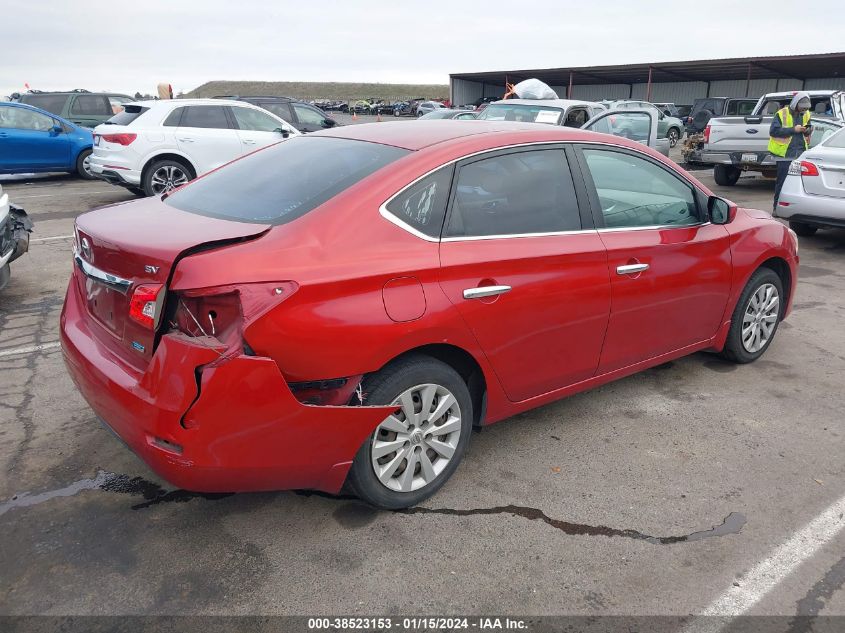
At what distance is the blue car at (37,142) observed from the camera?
13.4 m

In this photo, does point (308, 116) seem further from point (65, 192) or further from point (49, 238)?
point (49, 238)

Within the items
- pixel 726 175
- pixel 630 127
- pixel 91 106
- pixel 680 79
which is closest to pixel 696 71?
pixel 680 79

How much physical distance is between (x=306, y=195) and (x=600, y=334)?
1662mm

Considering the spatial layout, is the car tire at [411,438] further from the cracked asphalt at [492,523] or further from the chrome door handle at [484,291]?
the chrome door handle at [484,291]

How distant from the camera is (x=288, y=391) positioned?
2.53 metres

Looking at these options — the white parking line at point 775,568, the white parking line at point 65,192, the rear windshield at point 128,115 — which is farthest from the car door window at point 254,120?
the white parking line at point 775,568

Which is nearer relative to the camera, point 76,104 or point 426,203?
point 426,203

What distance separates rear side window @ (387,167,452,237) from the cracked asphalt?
1245 mm

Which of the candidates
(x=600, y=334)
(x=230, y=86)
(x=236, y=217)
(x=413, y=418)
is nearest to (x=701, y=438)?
(x=600, y=334)

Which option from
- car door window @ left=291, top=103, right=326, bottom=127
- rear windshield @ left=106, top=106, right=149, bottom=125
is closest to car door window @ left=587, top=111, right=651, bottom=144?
car door window @ left=291, top=103, right=326, bottom=127

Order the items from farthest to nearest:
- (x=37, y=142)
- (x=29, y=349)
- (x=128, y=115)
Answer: (x=37, y=142), (x=128, y=115), (x=29, y=349)

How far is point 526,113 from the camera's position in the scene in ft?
37.5

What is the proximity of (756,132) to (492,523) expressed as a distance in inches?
482

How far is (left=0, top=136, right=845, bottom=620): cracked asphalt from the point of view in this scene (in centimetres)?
258
